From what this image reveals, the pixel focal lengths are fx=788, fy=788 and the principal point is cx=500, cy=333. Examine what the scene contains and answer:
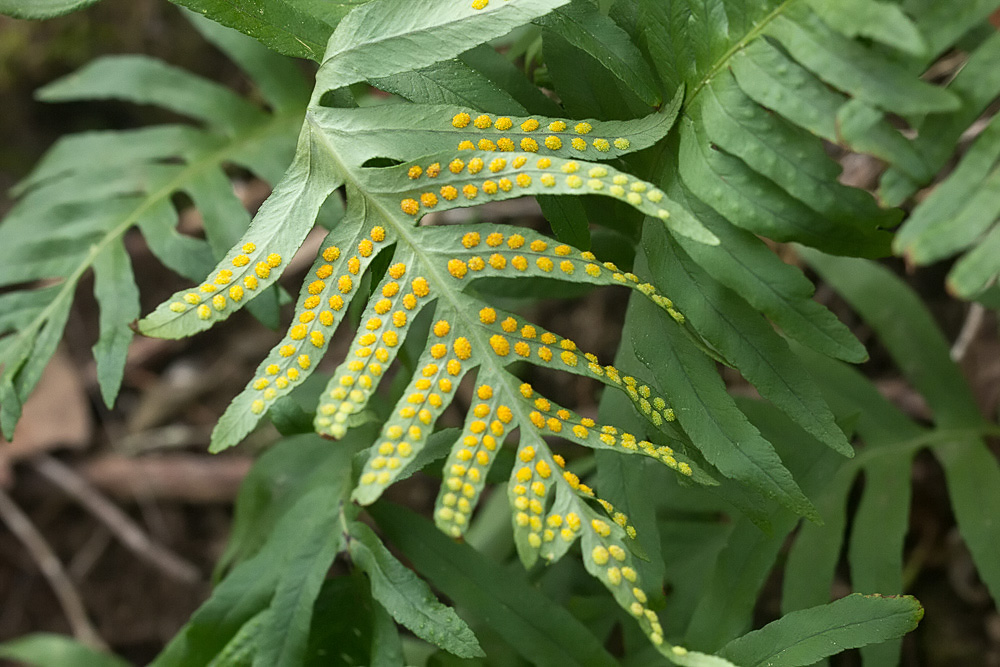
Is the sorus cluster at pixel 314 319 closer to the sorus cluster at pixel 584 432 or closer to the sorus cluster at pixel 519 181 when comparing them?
the sorus cluster at pixel 519 181

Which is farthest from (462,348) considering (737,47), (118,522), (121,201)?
(118,522)

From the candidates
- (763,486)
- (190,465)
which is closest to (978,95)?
A: (763,486)

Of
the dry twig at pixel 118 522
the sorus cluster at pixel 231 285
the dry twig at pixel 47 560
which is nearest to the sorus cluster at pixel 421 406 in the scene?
the sorus cluster at pixel 231 285

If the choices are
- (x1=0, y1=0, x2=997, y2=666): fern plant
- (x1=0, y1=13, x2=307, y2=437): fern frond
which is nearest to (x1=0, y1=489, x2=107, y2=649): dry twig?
(x1=0, y1=13, x2=307, y2=437): fern frond

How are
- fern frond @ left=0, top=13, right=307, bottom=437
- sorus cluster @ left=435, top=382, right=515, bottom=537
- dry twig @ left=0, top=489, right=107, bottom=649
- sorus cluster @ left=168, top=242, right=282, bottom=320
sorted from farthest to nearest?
1. dry twig @ left=0, top=489, right=107, bottom=649
2. fern frond @ left=0, top=13, right=307, bottom=437
3. sorus cluster @ left=168, top=242, right=282, bottom=320
4. sorus cluster @ left=435, top=382, right=515, bottom=537

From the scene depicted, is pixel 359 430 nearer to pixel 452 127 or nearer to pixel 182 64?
pixel 452 127

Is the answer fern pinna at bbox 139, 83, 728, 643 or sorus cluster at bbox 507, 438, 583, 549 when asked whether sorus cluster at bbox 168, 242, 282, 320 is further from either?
sorus cluster at bbox 507, 438, 583, 549

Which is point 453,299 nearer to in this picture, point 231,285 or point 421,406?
point 421,406
